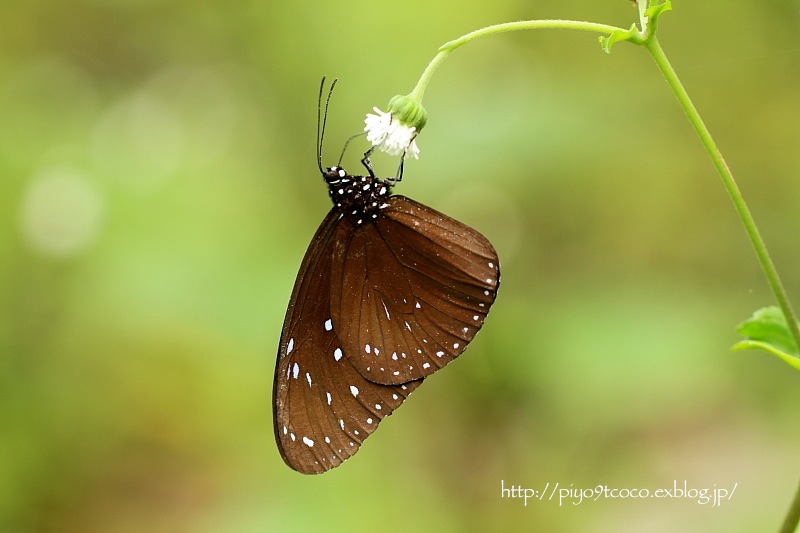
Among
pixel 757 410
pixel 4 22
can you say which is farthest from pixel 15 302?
pixel 757 410

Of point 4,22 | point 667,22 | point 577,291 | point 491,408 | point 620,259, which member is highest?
point 667,22

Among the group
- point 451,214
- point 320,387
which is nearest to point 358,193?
point 320,387

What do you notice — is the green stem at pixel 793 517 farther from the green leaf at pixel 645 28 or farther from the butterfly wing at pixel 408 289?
the green leaf at pixel 645 28

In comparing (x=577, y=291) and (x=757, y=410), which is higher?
(x=577, y=291)

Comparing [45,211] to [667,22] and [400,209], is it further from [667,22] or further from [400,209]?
[667,22]

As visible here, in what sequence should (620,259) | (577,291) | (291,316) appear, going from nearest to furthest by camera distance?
(291,316)
(577,291)
(620,259)

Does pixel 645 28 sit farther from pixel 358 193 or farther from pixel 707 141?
pixel 358 193

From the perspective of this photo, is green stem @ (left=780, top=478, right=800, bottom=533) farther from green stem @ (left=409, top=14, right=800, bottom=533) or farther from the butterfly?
the butterfly

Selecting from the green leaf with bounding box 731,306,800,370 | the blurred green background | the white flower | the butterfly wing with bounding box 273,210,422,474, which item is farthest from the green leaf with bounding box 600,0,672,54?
the blurred green background
